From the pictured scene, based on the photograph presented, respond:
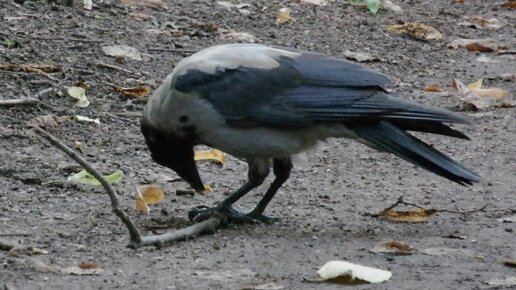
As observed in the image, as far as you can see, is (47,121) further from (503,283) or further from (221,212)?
(503,283)

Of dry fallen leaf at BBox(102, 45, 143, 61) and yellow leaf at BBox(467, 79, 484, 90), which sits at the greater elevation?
yellow leaf at BBox(467, 79, 484, 90)

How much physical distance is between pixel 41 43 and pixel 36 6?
83cm

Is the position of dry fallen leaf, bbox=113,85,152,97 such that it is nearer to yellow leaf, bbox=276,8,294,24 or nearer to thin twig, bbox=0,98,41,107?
thin twig, bbox=0,98,41,107

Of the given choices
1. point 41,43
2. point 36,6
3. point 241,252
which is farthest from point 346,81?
point 36,6

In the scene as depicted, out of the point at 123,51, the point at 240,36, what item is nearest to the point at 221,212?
the point at 123,51

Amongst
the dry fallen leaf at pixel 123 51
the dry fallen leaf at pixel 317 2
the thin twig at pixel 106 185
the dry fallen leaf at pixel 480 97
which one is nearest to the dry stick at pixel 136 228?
the thin twig at pixel 106 185

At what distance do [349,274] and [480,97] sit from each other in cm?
394

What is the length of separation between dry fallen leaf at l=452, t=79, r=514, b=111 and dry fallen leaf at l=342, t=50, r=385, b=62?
0.82 m

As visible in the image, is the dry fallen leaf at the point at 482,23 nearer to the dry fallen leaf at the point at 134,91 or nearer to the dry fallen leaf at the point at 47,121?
the dry fallen leaf at the point at 134,91

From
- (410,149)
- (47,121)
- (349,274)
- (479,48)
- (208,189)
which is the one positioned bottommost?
(47,121)

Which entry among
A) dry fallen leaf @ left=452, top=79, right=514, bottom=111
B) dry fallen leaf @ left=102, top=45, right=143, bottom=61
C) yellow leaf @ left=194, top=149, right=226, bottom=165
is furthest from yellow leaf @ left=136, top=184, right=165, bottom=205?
dry fallen leaf @ left=452, top=79, right=514, bottom=111

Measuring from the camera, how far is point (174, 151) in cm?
531

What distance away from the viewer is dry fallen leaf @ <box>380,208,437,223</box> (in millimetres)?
5340

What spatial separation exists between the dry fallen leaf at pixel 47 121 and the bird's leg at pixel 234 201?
1.49 metres
